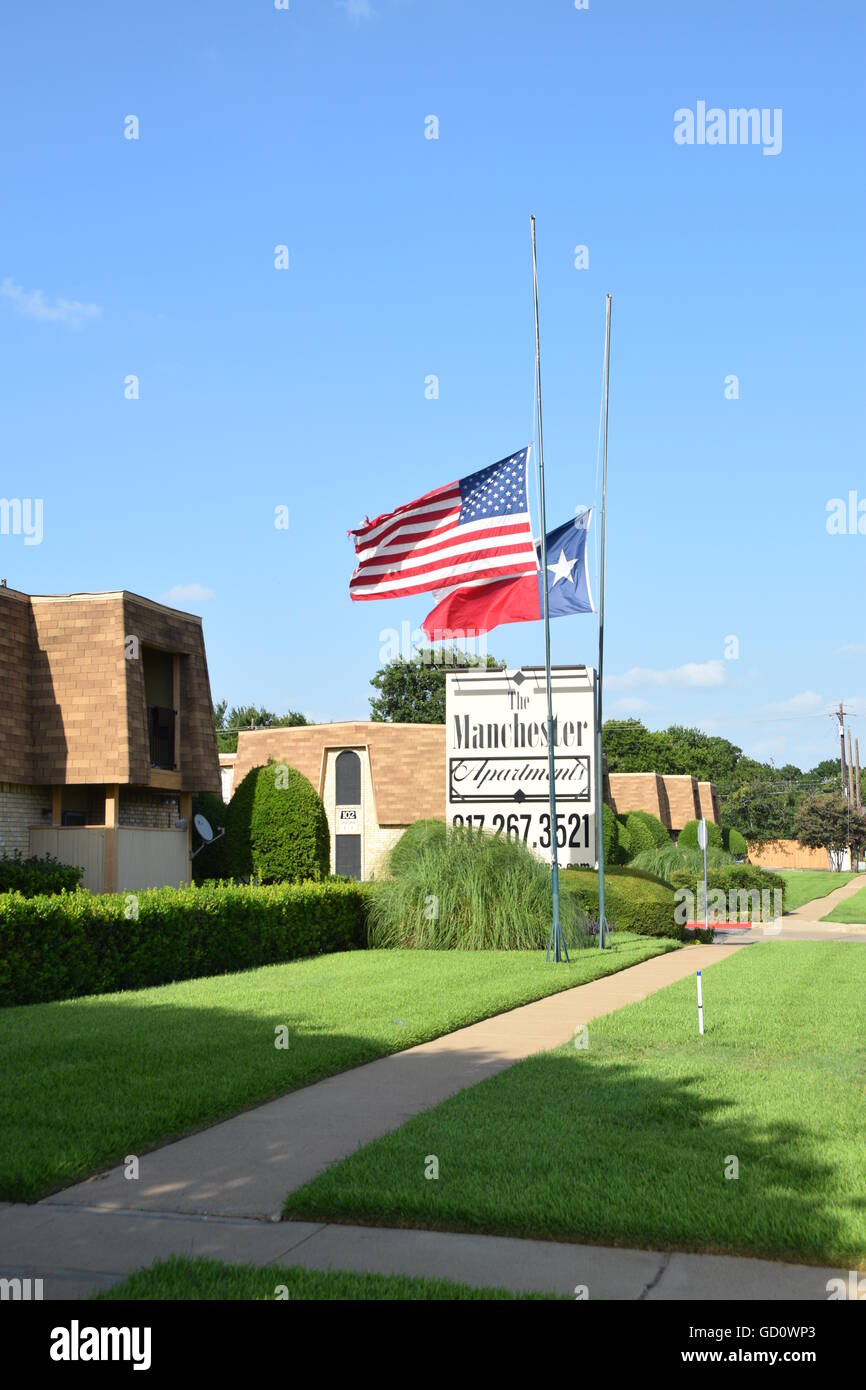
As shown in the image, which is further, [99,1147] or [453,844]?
[453,844]

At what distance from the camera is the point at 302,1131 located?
316 inches

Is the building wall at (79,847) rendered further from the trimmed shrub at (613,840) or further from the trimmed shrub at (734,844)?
the trimmed shrub at (734,844)

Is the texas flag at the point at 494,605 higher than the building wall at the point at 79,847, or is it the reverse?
the texas flag at the point at 494,605

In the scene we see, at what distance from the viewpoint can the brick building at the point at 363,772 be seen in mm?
42688

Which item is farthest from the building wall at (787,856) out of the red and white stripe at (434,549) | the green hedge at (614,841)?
the red and white stripe at (434,549)

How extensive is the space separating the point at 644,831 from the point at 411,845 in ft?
96.7

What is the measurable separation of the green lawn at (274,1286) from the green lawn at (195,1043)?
1.71 m

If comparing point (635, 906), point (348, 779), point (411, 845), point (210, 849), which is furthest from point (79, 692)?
point (348, 779)

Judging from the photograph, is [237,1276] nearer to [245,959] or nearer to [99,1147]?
[99,1147]

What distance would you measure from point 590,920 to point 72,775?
34.6 feet

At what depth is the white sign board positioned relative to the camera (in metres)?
26.6

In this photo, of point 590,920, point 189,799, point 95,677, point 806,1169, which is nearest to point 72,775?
point 95,677
